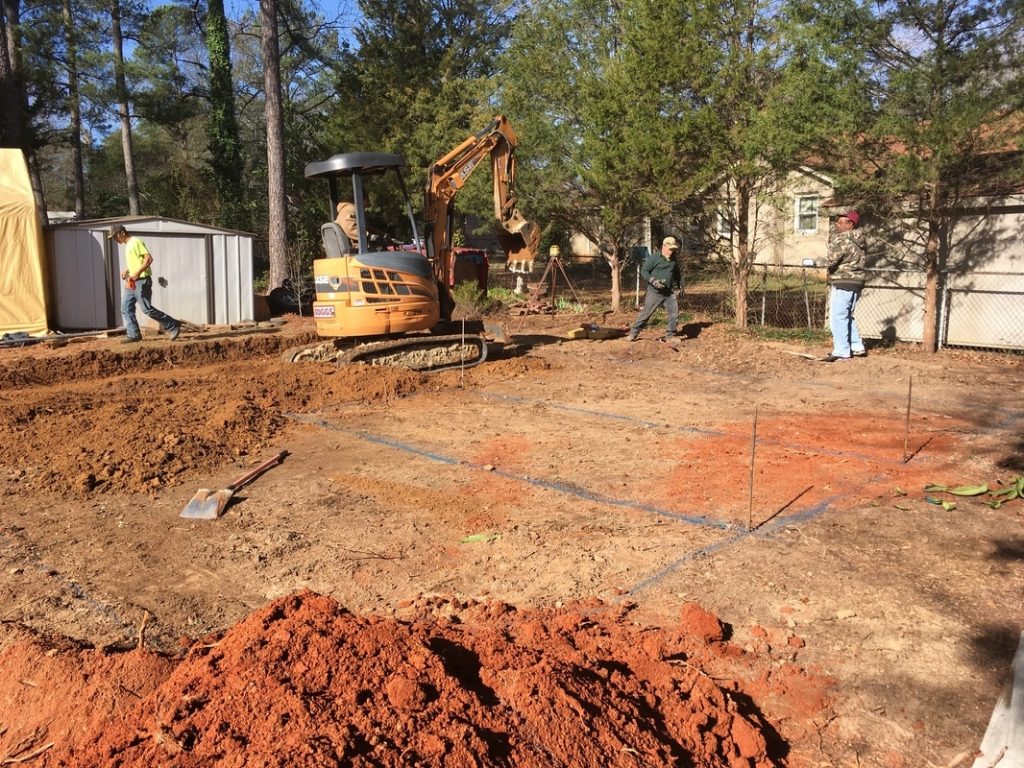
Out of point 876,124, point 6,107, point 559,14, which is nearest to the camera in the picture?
point 876,124

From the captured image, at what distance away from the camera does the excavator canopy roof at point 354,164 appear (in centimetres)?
1041

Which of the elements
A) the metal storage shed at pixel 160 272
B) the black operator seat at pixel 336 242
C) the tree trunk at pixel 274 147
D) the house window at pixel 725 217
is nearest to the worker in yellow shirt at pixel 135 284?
the metal storage shed at pixel 160 272

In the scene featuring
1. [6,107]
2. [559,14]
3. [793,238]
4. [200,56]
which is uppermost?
[200,56]

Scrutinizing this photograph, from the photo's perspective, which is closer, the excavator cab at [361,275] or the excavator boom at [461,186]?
the excavator cab at [361,275]

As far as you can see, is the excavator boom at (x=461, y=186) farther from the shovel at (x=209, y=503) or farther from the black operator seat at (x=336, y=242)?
the shovel at (x=209, y=503)

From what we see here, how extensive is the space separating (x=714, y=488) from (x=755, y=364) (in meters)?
6.40

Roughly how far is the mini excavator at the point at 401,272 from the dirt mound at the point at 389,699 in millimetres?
7294

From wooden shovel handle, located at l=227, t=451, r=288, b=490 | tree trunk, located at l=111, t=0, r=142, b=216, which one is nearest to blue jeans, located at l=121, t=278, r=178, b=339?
wooden shovel handle, located at l=227, t=451, r=288, b=490

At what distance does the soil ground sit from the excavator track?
1157mm

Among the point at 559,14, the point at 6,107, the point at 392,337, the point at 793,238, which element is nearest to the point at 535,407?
the point at 392,337

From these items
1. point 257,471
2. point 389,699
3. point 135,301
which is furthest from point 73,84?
point 389,699

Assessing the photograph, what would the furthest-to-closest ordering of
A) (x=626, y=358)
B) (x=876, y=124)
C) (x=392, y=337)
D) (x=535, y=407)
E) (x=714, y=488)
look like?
(x=626, y=358) → (x=392, y=337) → (x=876, y=124) → (x=535, y=407) → (x=714, y=488)

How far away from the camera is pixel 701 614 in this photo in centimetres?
428

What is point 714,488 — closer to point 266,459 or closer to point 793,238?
point 266,459
